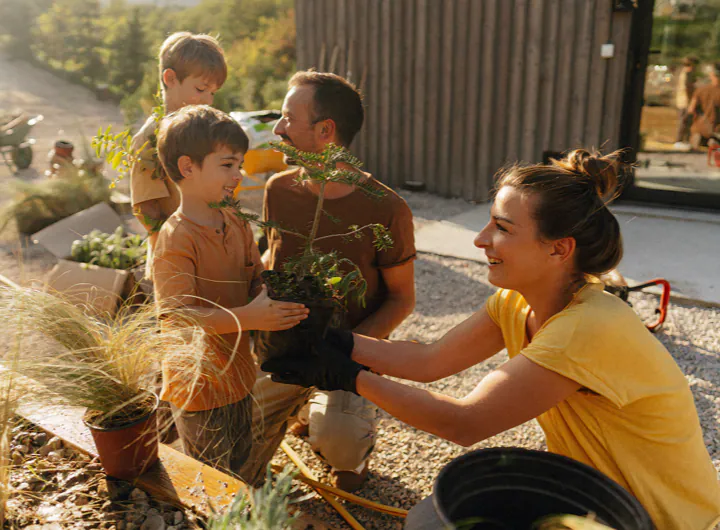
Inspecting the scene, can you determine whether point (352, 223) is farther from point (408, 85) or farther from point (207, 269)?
point (408, 85)

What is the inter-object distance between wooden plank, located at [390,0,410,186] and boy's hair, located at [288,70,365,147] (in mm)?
5212

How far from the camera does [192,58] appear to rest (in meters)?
2.75

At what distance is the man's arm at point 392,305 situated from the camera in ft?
7.98

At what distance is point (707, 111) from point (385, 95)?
3.50 metres

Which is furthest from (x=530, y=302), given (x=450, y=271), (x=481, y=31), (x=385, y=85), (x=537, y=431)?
(x=385, y=85)

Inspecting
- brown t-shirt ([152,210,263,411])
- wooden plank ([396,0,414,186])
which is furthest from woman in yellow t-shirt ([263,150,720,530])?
wooden plank ([396,0,414,186])

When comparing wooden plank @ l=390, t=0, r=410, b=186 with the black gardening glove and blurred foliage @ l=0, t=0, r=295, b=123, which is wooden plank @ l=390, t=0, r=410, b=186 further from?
blurred foliage @ l=0, t=0, r=295, b=123

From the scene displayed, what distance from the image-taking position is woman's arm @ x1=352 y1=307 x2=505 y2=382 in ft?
6.47

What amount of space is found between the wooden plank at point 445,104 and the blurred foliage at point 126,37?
7409mm

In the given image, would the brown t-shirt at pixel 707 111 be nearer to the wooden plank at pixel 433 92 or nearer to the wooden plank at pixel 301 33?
the wooden plank at pixel 433 92

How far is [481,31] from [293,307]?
5915 mm

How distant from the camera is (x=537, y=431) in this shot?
291cm

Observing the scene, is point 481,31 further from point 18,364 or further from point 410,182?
point 18,364

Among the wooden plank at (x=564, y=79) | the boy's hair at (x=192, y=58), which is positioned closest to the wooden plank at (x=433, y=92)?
the wooden plank at (x=564, y=79)
